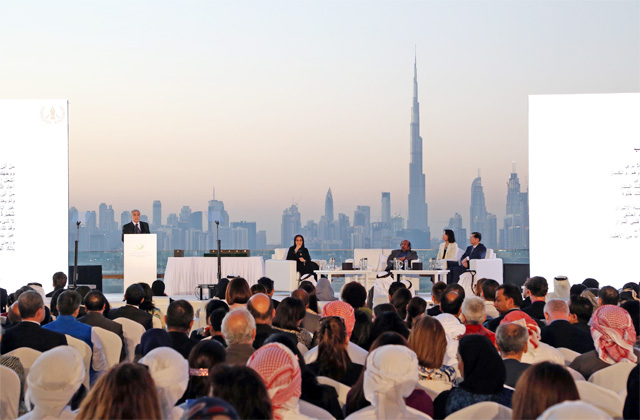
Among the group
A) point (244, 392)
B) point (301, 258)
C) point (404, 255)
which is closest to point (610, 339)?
point (244, 392)

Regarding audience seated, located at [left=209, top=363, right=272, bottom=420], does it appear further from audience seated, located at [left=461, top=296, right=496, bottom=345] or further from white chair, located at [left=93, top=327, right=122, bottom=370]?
white chair, located at [left=93, top=327, right=122, bottom=370]

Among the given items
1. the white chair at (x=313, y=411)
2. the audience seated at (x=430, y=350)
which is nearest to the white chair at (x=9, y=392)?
the white chair at (x=313, y=411)

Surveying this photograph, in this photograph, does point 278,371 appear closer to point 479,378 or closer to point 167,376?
point 167,376

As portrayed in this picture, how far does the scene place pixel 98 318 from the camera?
495cm

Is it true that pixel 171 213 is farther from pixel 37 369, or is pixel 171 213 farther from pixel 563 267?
pixel 37 369

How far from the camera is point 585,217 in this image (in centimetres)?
1126

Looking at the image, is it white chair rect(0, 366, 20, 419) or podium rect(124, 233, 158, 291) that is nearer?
white chair rect(0, 366, 20, 419)

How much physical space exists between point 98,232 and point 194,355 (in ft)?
50.7

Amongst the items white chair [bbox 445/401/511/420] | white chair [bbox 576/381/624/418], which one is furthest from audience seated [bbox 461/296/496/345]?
white chair [bbox 445/401/511/420]

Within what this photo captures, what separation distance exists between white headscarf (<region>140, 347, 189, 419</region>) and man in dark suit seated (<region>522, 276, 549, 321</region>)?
11.9ft

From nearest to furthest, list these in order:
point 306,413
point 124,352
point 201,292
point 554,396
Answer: point 554,396
point 306,413
point 124,352
point 201,292

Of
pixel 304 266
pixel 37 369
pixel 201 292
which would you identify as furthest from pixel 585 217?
pixel 37 369

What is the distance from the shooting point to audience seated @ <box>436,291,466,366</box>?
4.33 metres

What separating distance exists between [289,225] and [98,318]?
14771 millimetres
